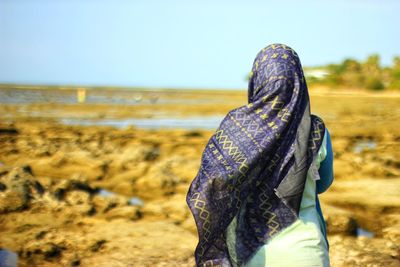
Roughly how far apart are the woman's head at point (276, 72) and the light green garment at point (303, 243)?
0.28 meters

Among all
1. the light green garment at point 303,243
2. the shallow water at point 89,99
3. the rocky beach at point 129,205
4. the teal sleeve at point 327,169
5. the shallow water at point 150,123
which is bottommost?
the shallow water at point 89,99

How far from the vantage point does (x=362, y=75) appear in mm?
34938

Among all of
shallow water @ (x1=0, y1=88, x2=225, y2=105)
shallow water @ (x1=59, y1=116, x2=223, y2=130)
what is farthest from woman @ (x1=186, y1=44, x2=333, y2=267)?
shallow water @ (x1=0, y1=88, x2=225, y2=105)

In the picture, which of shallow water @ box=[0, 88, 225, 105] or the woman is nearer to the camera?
the woman

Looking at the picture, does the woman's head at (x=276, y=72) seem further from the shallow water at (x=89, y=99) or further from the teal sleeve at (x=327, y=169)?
the shallow water at (x=89, y=99)

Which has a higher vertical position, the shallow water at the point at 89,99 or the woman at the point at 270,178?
the woman at the point at 270,178

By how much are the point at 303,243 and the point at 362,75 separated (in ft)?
116

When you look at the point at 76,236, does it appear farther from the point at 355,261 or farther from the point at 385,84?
the point at 385,84

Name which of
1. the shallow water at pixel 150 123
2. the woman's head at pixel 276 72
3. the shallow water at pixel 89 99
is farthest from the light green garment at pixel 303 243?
the shallow water at pixel 89 99

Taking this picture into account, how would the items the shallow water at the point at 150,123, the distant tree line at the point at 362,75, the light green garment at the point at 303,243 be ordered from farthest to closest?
the distant tree line at the point at 362,75
the shallow water at the point at 150,123
the light green garment at the point at 303,243

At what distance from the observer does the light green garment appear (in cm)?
190

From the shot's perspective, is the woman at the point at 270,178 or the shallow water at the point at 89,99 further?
the shallow water at the point at 89,99

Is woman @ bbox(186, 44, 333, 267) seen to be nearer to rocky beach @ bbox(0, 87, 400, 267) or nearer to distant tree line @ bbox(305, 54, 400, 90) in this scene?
rocky beach @ bbox(0, 87, 400, 267)

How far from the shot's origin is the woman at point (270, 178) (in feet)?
6.25
